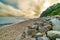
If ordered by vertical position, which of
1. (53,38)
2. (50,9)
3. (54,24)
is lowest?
(53,38)

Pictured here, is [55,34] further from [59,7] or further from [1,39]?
[59,7]

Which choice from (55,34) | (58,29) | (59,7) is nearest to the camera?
(55,34)

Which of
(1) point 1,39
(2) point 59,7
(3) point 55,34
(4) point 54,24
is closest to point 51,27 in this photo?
(4) point 54,24

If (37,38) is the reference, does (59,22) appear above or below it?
above

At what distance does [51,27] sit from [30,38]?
59 cm

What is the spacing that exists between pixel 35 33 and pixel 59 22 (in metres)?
0.60

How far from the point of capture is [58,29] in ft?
11.6

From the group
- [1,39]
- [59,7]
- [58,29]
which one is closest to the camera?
[58,29]

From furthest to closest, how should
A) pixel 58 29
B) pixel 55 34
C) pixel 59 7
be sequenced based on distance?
pixel 59 7, pixel 58 29, pixel 55 34

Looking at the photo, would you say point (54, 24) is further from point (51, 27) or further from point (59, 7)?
point (59, 7)

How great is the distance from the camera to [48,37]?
Answer: 339cm

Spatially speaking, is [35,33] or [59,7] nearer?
[35,33]

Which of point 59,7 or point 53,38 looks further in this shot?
point 59,7

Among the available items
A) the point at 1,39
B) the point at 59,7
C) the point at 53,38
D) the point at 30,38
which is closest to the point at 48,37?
the point at 53,38
